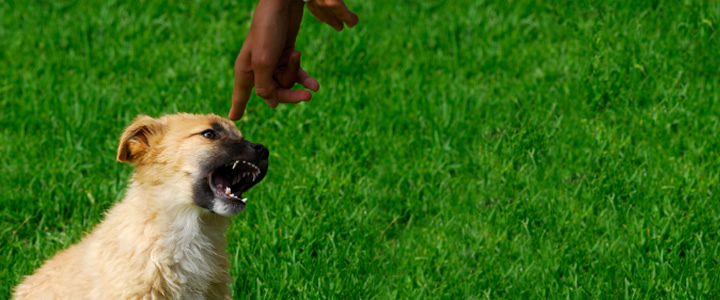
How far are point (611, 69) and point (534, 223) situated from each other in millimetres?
1892

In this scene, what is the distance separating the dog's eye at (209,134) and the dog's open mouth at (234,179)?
0.18m


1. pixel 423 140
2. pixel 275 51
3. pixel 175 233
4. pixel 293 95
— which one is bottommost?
pixel 423 140

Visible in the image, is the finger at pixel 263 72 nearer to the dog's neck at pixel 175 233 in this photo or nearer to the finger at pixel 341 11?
the finger at pixel 341 11

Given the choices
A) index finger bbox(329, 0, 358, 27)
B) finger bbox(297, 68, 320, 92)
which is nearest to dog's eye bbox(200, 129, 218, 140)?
finger bbox(297, 68, 320, 92)

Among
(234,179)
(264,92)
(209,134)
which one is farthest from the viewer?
(234,179)

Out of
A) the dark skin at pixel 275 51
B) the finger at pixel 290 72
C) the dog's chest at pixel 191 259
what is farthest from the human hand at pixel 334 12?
the dog's chest at pixel 191 259

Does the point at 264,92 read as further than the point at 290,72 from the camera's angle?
No

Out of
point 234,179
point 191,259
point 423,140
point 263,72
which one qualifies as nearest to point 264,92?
point 263,72

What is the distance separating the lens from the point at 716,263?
223 inches

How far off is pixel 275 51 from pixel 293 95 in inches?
13.6

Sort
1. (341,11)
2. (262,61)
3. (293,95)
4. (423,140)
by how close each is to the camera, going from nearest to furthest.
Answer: (341,11) → (262,61) → (293,95) → (423,140)

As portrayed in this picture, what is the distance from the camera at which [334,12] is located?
4.12 meters

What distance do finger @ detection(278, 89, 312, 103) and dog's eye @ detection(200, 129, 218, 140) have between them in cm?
47

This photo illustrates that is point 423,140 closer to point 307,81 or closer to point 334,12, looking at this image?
point 307,81
